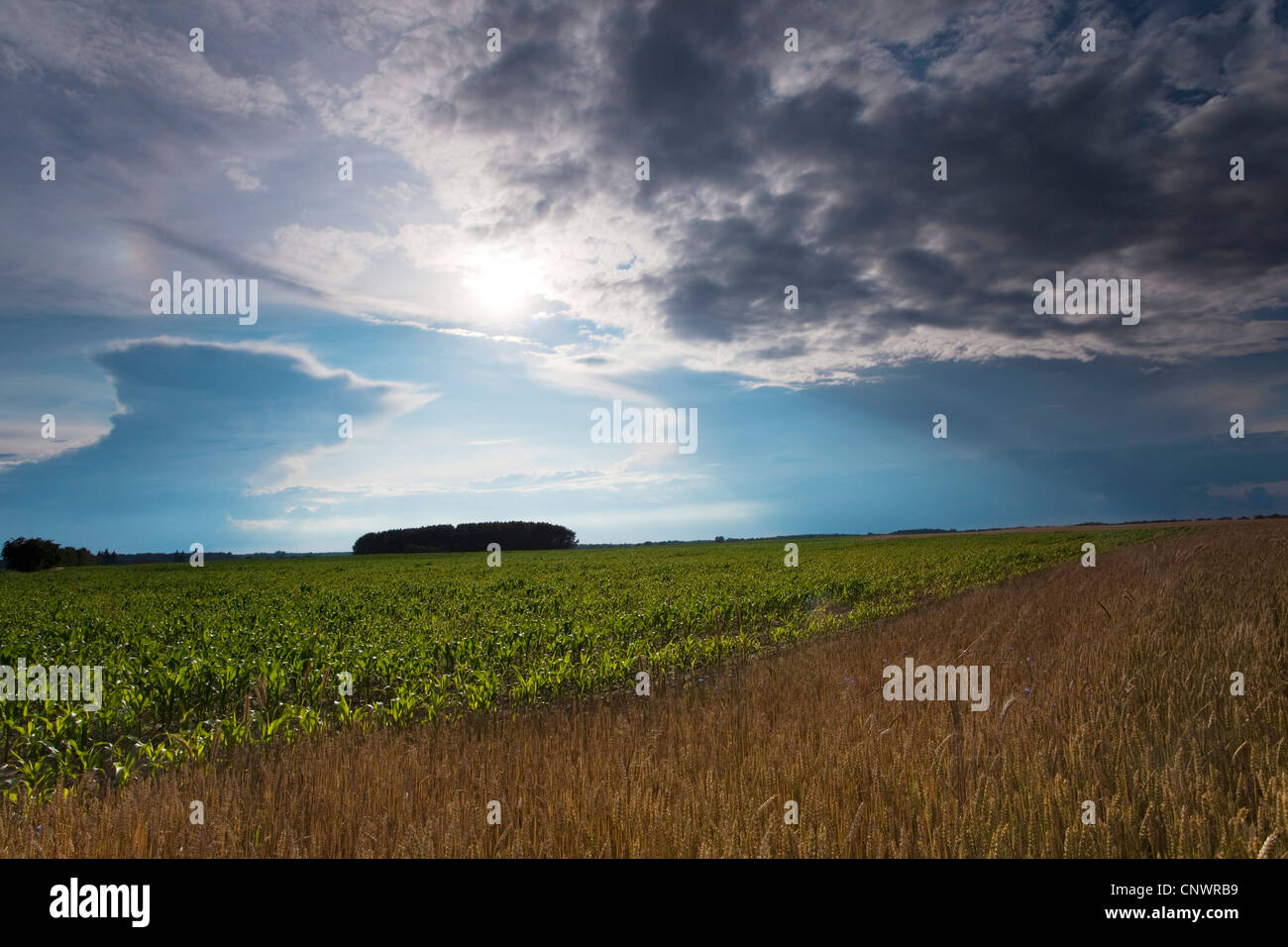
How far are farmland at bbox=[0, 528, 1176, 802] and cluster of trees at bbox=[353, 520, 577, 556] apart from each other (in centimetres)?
11124

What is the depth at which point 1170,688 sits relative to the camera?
632 centimetres

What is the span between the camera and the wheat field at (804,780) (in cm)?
385

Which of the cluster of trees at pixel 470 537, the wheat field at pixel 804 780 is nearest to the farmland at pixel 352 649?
the wheat field at pixel 804 780

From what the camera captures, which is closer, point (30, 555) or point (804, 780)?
point (804, 780)

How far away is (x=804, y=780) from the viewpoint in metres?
4.78

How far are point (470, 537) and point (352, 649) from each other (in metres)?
134

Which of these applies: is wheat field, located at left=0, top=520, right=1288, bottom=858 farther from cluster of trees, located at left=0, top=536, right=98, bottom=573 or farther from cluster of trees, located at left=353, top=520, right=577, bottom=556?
cluster of trees, located at left=353, top=520, right=577, bottom=556

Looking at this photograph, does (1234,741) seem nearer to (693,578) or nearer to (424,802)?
(424,802)

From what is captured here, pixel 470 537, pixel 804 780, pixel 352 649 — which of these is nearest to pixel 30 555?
pixel 470 537

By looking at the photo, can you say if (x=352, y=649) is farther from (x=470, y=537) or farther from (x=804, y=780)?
(x=470, y=537)

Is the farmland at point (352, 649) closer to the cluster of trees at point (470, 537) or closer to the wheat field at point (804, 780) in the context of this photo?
the wheat field at point (804, 780)

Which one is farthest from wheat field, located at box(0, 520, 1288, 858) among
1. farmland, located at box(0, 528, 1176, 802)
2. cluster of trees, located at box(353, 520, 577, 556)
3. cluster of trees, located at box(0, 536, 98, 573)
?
cluster of trees, located at box(353, 520, 577, 556)

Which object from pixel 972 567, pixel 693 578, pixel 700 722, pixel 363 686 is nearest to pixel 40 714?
pixel 363 686
